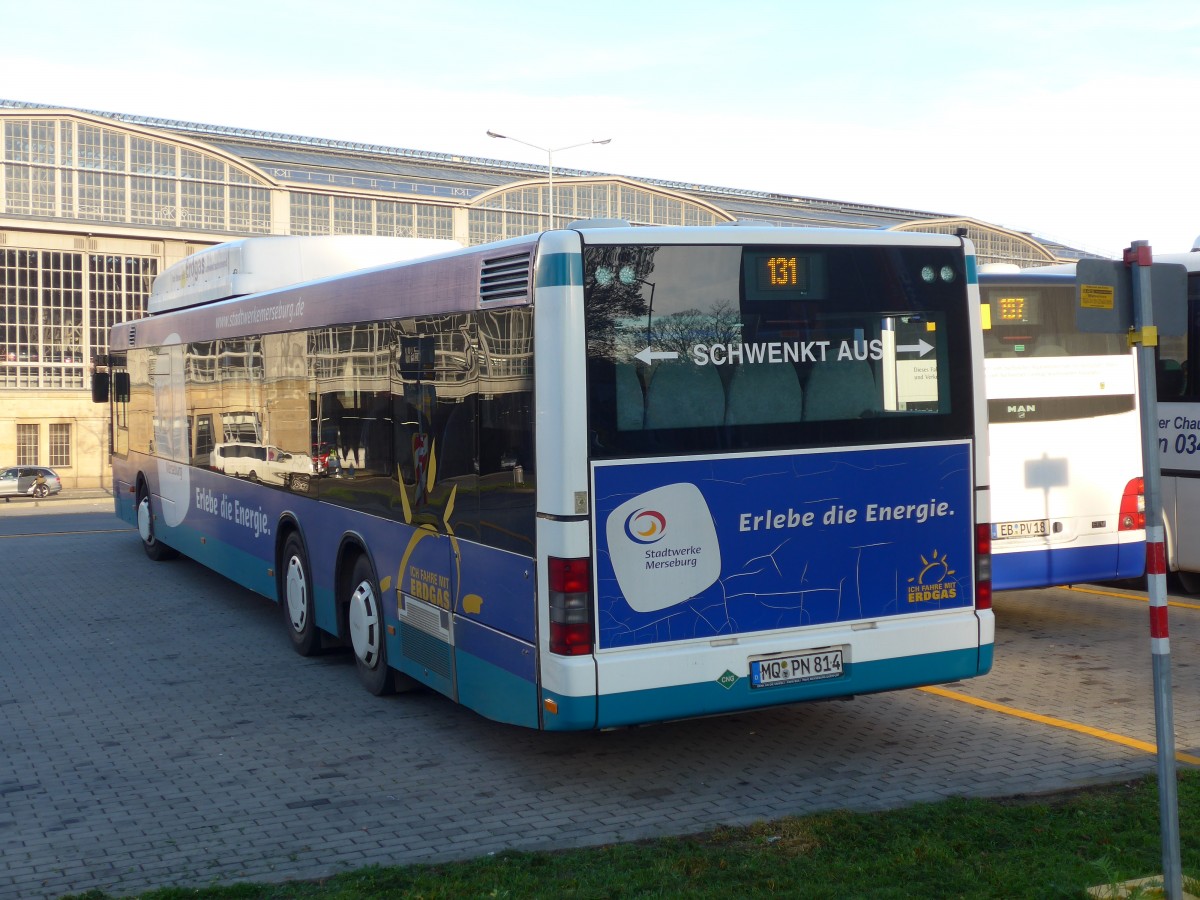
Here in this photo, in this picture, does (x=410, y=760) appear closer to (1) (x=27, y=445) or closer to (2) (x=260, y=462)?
(2) (x=260, y=462)

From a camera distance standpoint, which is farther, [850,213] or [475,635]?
[850,213]

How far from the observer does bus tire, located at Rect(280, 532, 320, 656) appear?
33.9ft

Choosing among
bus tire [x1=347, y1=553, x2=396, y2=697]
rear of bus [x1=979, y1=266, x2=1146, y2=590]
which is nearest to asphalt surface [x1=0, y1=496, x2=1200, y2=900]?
bus tire [x1=347, y1=553, x2=396, y2=697]

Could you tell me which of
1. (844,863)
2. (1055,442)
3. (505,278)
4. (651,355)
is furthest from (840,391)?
(1055,442)

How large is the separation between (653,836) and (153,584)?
33.6 ft

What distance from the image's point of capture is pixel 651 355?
6484mm

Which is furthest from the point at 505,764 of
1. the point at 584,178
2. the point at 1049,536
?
the point at 584,178

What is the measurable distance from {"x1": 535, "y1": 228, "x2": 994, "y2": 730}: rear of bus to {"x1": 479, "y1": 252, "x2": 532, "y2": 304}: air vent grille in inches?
8.6

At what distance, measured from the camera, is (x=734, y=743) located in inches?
310

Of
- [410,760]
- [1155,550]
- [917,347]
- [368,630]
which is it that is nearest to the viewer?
[1155,550]

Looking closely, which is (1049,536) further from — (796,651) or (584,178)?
(584,178)

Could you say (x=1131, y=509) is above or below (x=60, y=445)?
below

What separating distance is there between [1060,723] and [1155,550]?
11.8 ft

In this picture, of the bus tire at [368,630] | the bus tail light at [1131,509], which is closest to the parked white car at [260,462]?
the bus tire at [368,630]
